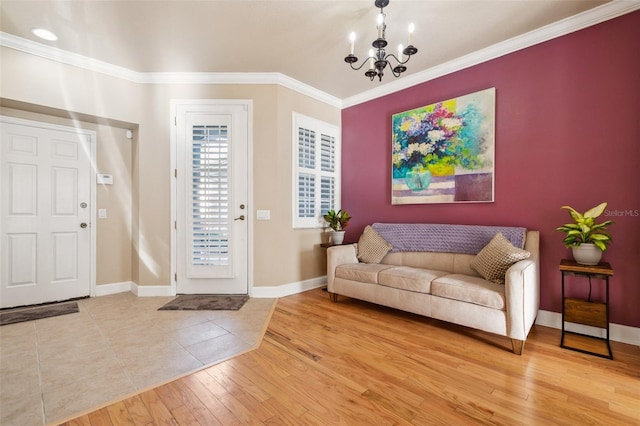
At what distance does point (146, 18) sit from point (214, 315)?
2929 mm

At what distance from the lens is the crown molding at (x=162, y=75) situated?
302cm

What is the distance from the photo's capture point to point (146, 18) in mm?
2592

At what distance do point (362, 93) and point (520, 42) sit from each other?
6.45 feet

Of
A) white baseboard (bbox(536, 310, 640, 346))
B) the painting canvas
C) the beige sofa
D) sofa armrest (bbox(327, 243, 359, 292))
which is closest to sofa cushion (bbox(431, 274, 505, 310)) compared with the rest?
the beige sofa

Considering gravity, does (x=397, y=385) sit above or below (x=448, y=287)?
below

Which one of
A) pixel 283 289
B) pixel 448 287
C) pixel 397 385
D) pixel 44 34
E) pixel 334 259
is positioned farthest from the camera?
pixel 283 289

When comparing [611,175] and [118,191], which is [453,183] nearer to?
[611,175]

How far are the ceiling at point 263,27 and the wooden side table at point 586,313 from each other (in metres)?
2.20

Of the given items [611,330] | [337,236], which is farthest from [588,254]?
[337,236]

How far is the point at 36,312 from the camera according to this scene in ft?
10.2

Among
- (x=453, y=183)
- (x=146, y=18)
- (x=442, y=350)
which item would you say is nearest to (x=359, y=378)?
(x=442, y=350)

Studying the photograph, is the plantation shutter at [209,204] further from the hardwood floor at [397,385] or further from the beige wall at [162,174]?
the hardwood floor at [397,385]

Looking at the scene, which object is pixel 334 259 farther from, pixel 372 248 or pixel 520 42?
pixel 520 42

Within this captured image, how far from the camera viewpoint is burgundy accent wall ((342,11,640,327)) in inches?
94.0
